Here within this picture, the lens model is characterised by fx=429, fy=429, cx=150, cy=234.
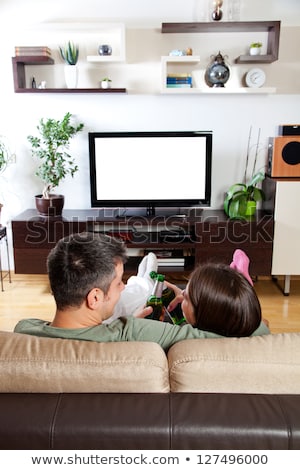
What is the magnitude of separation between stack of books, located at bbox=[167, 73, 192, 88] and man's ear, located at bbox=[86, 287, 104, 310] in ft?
8.83

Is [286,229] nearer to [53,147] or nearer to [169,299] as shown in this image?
[169,299]

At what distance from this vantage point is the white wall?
3.47 m

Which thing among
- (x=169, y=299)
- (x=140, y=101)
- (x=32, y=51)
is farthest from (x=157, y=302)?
(x=32, y=51)

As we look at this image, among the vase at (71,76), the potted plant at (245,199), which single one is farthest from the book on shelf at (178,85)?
the potted plant at (245,199)

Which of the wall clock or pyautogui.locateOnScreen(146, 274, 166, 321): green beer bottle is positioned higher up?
the wall clock

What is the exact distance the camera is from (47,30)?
3.49 meters

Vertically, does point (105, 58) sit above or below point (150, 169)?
above

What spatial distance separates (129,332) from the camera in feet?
3.78

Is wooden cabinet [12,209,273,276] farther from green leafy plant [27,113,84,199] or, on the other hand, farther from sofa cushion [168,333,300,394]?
sofa cushion [168,333,300,394]

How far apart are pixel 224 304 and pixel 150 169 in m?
2.49

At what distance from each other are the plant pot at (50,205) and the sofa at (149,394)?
8.57 feet

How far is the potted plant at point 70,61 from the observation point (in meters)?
3.42

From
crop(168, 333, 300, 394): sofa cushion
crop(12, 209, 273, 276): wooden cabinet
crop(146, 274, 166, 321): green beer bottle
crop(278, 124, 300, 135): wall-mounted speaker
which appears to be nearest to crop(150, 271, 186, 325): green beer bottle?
crop(146, 274, 166, 321): green beer bottle

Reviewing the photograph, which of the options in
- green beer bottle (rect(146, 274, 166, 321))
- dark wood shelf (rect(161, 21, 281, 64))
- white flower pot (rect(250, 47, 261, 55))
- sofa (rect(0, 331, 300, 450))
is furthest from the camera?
white flower pot (rect(250, 47, 261, 55))
